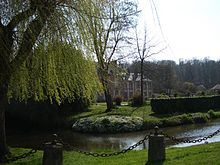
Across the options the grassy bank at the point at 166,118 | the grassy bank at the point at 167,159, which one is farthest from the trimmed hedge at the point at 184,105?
the grassy bank at the point at 167,159

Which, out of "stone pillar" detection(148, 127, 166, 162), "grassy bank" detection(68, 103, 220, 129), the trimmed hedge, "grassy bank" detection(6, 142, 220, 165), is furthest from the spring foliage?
the trimmed hedge

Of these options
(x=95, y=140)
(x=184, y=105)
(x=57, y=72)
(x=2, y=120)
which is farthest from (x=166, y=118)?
(x=57, y=72)

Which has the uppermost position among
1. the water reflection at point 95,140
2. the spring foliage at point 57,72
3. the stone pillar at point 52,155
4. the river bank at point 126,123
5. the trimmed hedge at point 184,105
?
the spring foliage at point 57,72

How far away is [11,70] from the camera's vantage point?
767cm

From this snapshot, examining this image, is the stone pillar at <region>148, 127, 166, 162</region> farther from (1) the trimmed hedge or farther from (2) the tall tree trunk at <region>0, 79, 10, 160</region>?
(1) the trimmed hedge

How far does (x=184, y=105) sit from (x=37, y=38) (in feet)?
91.7

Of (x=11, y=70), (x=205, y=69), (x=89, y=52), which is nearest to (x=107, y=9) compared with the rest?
(x=89, y=52)

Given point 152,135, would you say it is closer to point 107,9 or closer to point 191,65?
point 107,9

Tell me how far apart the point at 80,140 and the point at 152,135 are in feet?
42.5

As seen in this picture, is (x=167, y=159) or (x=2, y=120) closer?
(x=167, y=159)

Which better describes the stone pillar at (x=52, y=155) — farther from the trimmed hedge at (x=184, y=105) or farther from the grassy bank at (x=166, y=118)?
the trimmed hedge at (x=184, y=105)

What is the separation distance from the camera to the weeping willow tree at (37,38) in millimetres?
6674

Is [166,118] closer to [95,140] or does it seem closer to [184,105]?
[184,105]

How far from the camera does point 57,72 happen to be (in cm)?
741
